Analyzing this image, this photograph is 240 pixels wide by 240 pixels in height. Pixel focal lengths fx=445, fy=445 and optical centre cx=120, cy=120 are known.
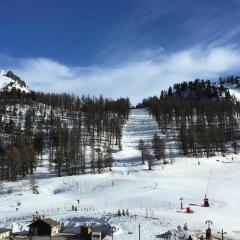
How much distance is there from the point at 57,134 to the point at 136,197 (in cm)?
5880

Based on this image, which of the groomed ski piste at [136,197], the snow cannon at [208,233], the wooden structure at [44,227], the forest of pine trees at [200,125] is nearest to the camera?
the snow cannon at [208,233]

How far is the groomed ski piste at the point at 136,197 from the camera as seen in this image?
58.2 m

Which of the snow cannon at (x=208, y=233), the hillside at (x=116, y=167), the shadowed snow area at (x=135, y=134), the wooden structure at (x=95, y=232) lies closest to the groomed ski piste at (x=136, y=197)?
the hillside at (x=116, y=167)

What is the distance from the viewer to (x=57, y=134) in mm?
129750

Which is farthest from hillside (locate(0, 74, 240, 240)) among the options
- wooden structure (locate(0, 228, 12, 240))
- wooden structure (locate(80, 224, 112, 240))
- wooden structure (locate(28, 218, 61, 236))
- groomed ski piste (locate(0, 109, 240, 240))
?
wooden structure (locate(0, 228, 12, 240))

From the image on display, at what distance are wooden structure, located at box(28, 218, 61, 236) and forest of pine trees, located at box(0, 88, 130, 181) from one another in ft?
144

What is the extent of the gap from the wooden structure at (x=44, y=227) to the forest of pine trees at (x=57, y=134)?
4376cm

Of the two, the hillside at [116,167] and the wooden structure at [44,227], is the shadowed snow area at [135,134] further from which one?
the wooden structure at [44,227]

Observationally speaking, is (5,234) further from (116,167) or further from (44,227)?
(116,167)

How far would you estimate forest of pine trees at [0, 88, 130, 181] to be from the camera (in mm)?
105375

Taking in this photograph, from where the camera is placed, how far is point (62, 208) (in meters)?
71.0

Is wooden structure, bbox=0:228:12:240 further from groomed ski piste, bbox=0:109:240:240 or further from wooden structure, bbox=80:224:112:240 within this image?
wooden structure, bbox=80:224:112:240

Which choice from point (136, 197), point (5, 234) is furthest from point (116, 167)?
point (5, 234)

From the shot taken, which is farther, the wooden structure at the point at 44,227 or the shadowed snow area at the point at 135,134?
the shadowed snow area at the point at 135,134
